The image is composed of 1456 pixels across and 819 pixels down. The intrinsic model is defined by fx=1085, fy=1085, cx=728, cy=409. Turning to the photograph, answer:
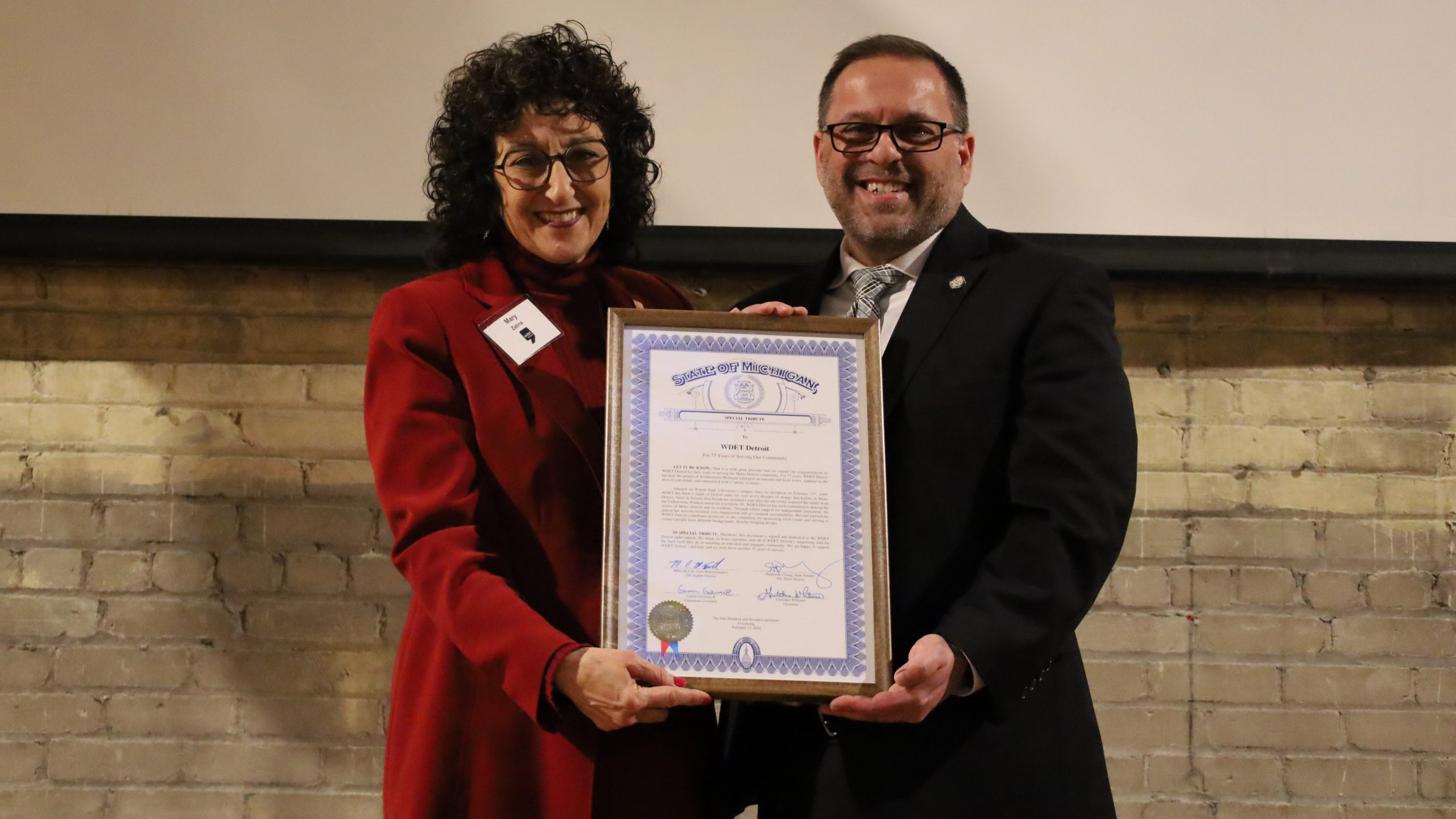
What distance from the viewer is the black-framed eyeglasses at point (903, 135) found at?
172 cm

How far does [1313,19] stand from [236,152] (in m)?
2.46

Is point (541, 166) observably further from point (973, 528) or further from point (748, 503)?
point (973, 528)

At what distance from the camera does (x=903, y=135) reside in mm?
1727

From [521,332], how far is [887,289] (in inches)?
22.7

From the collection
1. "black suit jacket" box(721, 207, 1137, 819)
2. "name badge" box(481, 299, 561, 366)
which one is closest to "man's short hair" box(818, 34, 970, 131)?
"black suit jacket" box(721, 207, 1137, 819)

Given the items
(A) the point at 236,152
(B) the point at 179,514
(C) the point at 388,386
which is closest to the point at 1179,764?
(C) the point at 388,386

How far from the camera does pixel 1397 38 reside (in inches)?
97.2

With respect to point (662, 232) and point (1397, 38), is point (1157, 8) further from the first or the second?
point (662, 232)

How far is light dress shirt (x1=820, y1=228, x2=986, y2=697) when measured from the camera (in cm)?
169

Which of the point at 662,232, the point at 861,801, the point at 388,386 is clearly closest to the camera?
the point at 861,801

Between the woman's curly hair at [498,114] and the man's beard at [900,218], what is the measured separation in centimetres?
39
